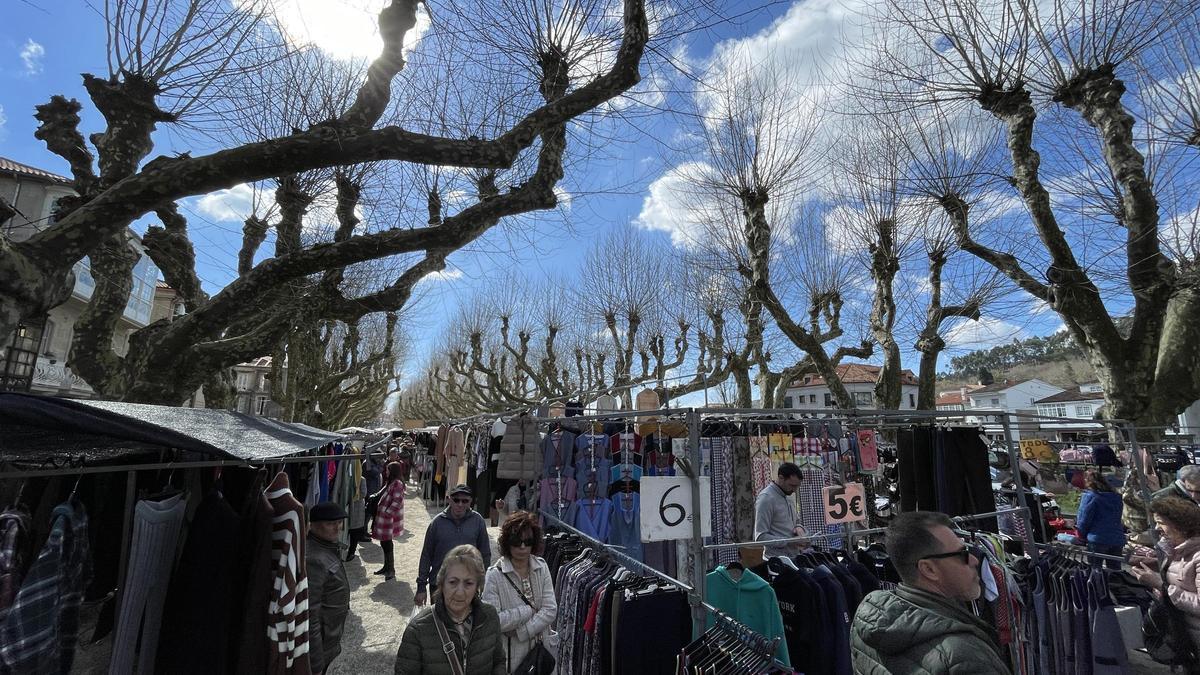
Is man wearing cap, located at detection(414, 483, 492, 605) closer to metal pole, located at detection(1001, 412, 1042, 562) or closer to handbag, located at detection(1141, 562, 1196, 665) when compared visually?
metal pole, located at detection(1001, 412, 1042, 562)

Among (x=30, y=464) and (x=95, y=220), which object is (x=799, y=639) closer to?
(x=30, y=464)

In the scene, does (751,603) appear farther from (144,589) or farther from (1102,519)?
(1102,519)

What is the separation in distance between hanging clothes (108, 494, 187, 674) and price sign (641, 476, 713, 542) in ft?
9.45

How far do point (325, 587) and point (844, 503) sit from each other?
14.3 ft

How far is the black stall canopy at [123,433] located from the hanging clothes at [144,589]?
0.38m

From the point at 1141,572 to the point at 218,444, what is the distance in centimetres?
669

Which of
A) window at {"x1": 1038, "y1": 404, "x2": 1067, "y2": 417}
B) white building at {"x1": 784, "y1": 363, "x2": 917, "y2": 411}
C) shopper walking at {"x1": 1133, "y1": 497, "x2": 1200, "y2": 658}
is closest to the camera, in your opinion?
shopper walking at {"x1": 1133, "y1": 497, "x2": 1200, "y2": 658}

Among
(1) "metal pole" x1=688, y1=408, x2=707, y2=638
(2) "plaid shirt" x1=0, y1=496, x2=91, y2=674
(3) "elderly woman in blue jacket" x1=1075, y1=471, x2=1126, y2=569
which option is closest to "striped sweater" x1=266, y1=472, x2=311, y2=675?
(2) "plaid shirt" x1=0, y1=496, x2=91, y2=674

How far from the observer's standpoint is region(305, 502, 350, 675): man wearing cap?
3551 millimetres

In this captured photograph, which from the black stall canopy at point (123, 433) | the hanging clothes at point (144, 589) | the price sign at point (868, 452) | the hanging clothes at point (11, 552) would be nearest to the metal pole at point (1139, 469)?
the price sign at point (868, 452)

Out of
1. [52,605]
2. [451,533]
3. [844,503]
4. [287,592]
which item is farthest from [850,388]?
[52,605]

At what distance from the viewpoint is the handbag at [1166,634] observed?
3898mm

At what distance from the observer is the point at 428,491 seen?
1739 centimetres

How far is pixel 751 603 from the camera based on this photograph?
141 inches
